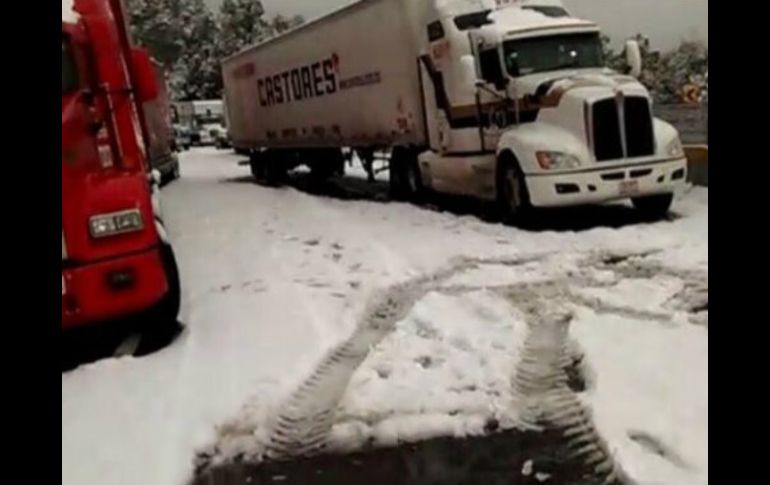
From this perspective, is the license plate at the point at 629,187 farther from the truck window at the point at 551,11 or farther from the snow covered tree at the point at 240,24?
the snow covered tree at the point at 240,24

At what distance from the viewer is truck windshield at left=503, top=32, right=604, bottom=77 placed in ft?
44.4

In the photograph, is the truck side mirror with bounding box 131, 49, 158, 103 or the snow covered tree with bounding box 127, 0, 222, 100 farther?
the snow covered tree with bounding box 127, 0, 222, 100

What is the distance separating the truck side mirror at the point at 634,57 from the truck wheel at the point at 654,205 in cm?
185

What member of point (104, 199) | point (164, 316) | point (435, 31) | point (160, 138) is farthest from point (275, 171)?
point (104, 199)

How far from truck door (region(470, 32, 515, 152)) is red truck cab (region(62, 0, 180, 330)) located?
731 centimetres

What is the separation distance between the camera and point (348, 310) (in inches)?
317

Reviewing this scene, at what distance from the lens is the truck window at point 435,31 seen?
49.3ft

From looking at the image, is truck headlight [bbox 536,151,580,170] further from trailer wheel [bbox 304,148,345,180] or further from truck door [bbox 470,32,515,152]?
trailer wheel [bbox 304,148,345,180]

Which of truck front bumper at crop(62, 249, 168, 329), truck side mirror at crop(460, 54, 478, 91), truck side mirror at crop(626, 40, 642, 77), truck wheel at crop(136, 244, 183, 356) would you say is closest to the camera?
truck front bumper at crop(62, 249, 168, 329)

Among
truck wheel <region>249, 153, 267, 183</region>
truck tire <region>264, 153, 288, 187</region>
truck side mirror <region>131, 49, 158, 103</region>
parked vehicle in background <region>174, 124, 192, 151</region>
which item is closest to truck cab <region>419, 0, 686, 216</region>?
truck side mirror <region>131, 49, 158, 103</region>

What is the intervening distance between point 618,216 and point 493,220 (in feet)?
5.82

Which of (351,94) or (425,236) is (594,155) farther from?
(351,94)
